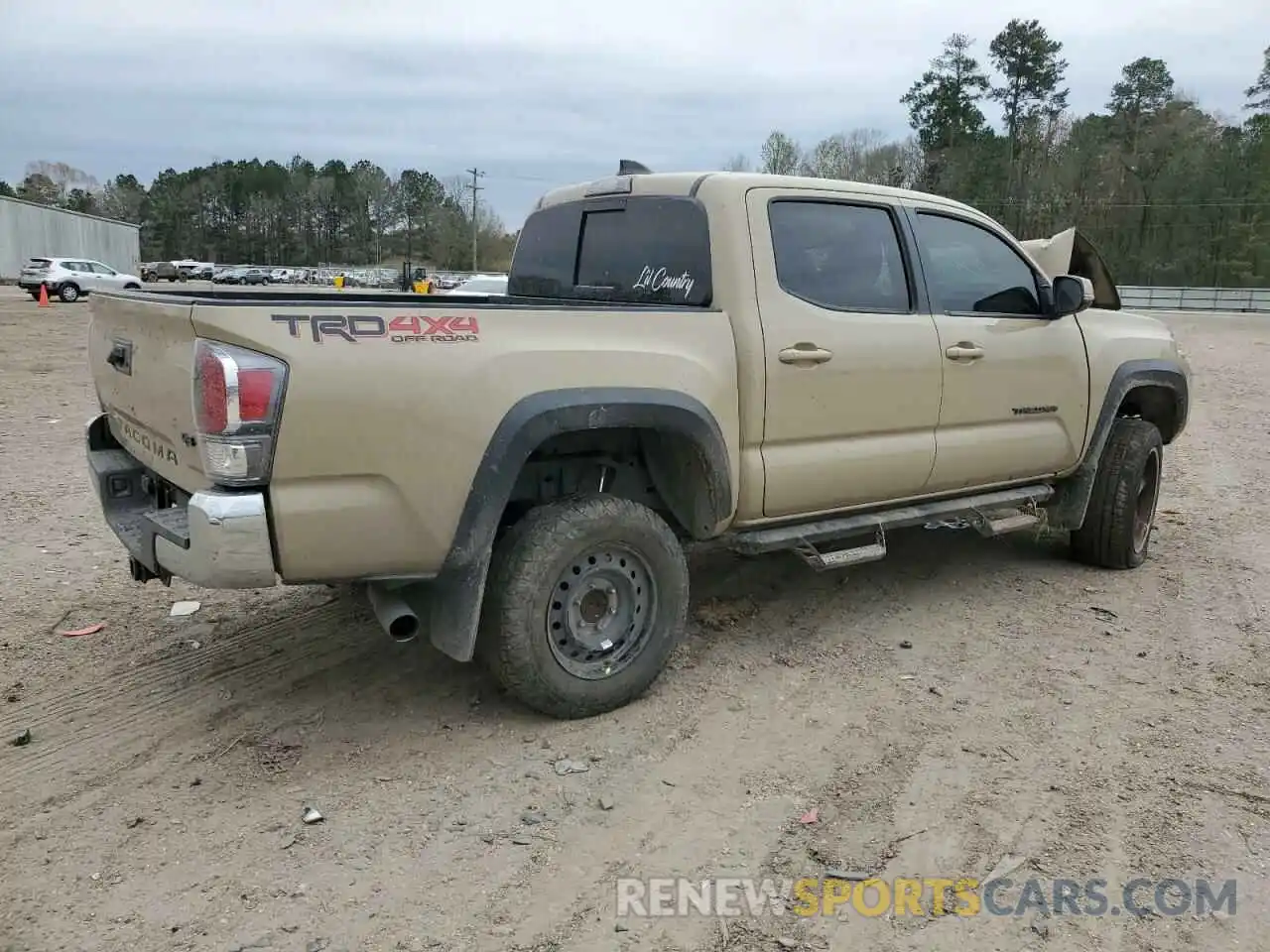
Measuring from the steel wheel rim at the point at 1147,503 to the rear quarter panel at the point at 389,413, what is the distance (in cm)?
396

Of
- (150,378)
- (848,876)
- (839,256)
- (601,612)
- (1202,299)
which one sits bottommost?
(848,876)

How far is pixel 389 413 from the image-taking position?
312 cm

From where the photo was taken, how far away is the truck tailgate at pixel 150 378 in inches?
124

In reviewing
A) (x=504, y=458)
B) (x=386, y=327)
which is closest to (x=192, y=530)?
(x=386, y=327)

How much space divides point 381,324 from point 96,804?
1.80 meters

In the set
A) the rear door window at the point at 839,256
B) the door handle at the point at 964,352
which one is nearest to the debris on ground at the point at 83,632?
the rear door window at the point at 839,256

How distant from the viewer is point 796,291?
419cm

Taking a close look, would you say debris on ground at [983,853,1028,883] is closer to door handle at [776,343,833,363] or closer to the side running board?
the side running board

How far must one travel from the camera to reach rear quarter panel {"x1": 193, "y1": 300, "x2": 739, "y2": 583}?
300cm

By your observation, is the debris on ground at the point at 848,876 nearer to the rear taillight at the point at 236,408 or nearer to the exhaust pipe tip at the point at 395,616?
the exhaust pipe tip at the point at 395,616

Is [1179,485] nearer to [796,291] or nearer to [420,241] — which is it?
[796,291]

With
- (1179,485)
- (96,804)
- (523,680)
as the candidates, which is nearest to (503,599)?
(523,680)

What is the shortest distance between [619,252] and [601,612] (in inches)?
67.1

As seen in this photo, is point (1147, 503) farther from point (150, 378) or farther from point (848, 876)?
point (150, 378)
